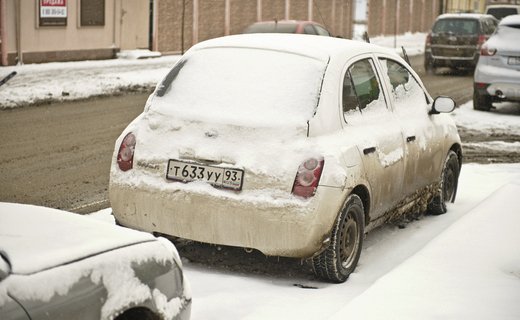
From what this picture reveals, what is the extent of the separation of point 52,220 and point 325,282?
280 centimetres

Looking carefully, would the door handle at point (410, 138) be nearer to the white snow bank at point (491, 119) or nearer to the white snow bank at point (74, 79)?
the white snow bank at point (491, 119)

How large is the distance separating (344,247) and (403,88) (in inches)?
76.2

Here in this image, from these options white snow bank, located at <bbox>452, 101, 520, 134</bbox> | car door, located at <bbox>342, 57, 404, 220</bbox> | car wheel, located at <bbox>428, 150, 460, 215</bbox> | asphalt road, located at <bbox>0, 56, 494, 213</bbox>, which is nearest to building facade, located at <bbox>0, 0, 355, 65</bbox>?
asphalt road, located at <bbox>0, 56, 494, 213</bbox>

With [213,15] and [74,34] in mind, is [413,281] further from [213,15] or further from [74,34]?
[213,15]

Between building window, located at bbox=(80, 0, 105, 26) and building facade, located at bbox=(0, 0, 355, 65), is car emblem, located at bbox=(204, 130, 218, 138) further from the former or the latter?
building window, located at bbox=(80, 0, 105, 26)

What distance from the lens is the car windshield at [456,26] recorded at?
2723cm

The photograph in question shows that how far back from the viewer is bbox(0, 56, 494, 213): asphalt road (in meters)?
9.18

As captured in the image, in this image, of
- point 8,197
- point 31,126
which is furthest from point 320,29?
point 8,197

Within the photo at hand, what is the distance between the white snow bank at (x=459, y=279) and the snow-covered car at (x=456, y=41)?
19965 millimetres

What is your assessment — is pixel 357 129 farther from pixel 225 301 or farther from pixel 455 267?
pixel 225 301

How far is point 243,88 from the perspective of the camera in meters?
6.59

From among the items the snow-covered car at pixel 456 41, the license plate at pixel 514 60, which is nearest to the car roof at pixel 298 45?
the license plate at pixel 514 60

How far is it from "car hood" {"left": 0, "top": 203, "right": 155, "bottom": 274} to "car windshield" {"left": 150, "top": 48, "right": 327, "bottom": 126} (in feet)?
7.56

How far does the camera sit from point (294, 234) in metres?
6.08
